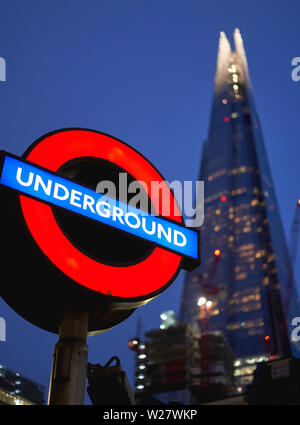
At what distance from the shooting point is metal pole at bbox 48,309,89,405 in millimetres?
4730

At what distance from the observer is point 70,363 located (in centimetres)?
493

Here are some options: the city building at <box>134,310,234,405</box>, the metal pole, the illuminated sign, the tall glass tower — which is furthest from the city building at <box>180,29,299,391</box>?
the metal pole

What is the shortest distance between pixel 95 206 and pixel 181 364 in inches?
4094

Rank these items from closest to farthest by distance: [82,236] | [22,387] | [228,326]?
[82,236] → [22,387] → [228,326]

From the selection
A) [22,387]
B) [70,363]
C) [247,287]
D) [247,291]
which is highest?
[247,287]

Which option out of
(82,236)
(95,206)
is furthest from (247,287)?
(95,206)

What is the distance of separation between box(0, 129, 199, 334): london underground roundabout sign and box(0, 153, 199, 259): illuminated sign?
12 mm

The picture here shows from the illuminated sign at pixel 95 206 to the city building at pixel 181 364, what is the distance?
96517 mm

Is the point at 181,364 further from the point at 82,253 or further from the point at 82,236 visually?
the point at 82,253

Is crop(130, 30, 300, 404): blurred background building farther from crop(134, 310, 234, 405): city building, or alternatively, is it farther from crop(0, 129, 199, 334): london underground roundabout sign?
crop(0, 129, 199, 334): london underground roundabout sign

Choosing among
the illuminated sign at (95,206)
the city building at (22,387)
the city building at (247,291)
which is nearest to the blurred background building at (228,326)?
the city building at (247,291)

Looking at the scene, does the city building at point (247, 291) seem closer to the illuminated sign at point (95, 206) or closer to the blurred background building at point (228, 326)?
the blurred background building at point (228, 326)
